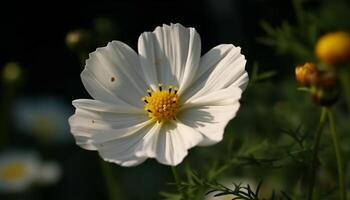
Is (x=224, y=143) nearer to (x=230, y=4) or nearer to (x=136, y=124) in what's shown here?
(x=136, y=124)

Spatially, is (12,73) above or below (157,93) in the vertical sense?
above

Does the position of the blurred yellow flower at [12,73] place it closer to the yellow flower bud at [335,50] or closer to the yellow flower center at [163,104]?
the yellow flower center at [163,104]

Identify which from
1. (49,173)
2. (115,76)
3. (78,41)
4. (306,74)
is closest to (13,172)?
(49,173)

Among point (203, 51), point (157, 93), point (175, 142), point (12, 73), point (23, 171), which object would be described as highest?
point (203, 51)

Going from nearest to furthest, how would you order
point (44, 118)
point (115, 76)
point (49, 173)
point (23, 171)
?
point (115, 76), point (49, 173), point (23, 171), point (44, 118)

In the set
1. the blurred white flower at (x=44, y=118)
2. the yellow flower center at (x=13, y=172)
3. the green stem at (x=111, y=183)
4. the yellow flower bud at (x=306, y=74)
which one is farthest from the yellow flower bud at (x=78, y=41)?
the blurred white flower at (x=44, y=118)

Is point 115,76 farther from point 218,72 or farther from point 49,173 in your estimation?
point 49,173

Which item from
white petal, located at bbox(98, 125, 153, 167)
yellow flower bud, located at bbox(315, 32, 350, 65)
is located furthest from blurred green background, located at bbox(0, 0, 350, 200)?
yellow flower bud, located at bbox(315, 32, 350, 65)
